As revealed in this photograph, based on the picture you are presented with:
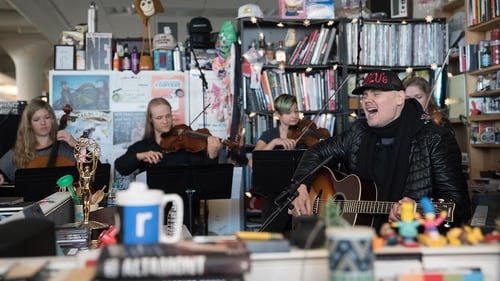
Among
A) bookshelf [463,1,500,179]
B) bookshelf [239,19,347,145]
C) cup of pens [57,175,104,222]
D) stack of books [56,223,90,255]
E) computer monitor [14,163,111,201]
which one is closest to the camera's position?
stack of books [56,223,90,255]

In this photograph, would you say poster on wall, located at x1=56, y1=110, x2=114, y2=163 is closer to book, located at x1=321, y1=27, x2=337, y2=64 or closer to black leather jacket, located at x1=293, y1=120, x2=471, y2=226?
book, located at x1=321, y1=27, x2=337, y2=64

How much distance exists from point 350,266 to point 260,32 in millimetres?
3721

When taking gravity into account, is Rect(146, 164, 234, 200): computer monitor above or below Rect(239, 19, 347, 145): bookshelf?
below

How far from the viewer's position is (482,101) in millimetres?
4160

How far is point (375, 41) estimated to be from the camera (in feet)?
13.9

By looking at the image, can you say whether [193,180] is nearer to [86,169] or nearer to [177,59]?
[86,169]

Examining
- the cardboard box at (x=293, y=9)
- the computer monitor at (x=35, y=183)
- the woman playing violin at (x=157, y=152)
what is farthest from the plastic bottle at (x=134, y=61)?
the computer monitor at (x=35, y=183)

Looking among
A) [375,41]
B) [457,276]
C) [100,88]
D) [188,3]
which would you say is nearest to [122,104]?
[100,88]

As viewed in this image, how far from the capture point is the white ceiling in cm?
677

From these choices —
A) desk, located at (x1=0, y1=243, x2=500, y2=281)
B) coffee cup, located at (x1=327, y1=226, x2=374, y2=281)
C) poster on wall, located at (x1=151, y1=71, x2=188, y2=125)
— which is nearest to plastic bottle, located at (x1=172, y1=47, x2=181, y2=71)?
poster on wall, located at (x1=151, y1=71, x2=188, y2=125)

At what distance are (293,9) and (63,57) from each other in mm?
1824

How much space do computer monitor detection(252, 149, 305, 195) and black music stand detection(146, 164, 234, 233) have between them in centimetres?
26

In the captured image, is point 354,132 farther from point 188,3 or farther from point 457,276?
point 188,3

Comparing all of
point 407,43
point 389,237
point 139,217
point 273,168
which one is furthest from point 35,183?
point 407,43
